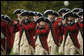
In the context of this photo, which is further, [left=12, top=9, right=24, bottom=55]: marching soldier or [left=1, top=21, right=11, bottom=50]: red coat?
[left=12, top=9, right=24, bottom=55]: marching soldier

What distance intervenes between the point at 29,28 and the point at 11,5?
60.2 inches

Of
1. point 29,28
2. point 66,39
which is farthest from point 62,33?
point 29,28

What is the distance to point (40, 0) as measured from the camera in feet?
57.1

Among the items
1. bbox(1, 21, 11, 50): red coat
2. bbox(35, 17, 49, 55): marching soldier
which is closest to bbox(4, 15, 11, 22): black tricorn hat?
bbox(1, 21, 11, 50): red coat

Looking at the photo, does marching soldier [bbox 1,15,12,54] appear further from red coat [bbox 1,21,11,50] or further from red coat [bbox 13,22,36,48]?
red coat [bbox 13,22,36,48]

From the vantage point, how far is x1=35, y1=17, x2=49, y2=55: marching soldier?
15938 mm

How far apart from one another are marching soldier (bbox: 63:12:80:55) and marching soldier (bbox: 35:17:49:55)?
0.72 meters

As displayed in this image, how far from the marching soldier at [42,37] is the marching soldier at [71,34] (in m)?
0.72

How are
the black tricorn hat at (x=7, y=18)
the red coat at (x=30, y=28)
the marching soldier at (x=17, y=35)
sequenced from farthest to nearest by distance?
1. the marching soldier at (x=17, y=35)
2. the black tricorn hat at (x=7, y=18)
3. the red coat at (x=30, y=28)

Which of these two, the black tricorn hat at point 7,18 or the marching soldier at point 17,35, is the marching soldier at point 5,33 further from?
the marching soldier at point 17,35

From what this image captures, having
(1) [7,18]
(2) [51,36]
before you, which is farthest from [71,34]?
(1) [7,18]

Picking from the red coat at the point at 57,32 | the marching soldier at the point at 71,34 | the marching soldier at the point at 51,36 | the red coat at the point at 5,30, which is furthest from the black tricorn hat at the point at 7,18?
the marching soldier at the point at 71,34

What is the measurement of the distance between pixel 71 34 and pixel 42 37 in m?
1.05

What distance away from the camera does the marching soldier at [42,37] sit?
52.3 feet
